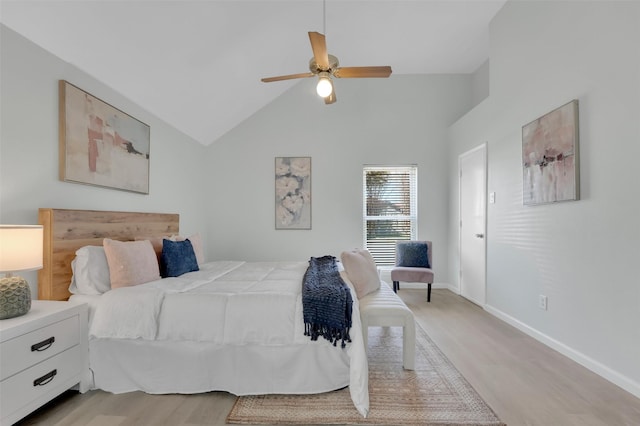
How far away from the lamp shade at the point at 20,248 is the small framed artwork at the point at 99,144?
0.78 metres

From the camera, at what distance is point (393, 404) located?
196 cm

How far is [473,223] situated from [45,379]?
455 cm

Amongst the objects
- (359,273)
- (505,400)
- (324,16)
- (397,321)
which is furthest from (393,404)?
(324,16)

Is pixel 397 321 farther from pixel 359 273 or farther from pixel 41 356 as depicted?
pixel 41 356

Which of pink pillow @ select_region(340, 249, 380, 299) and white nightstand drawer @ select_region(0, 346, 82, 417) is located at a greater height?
pink pillow @ select_region(340, 249, 380, 299)

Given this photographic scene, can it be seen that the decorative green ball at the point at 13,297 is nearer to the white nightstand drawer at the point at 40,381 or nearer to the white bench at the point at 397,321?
the white nightstand drawer at the point at 40,381

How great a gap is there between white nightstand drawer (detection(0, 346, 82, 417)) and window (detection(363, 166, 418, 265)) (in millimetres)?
4053

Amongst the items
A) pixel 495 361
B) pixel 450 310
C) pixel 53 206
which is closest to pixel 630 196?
pixel 495 361

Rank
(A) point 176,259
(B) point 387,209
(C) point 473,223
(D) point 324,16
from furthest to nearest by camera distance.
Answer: (B) point 387,209 < (C) point 473,223 < (D) point 324,16 < (A) point 176,259

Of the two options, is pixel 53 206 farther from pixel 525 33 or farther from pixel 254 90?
pixel 525 33

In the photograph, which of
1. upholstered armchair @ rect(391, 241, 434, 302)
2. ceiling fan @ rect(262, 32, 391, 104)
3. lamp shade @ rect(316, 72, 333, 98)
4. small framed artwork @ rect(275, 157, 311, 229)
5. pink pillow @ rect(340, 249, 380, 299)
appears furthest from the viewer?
small framed artwork @ rect(275, 157, 311, 229)

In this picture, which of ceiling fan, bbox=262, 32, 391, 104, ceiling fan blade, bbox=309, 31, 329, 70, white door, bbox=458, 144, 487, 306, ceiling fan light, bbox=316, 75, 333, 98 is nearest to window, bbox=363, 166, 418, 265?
white door, bbox=458, 144, 487, 306

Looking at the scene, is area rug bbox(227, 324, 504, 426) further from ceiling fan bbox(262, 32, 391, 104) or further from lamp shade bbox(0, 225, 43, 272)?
ceiling fan bbox(262, 32, 391, 104)

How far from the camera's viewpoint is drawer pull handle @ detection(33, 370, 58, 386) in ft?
5.72
